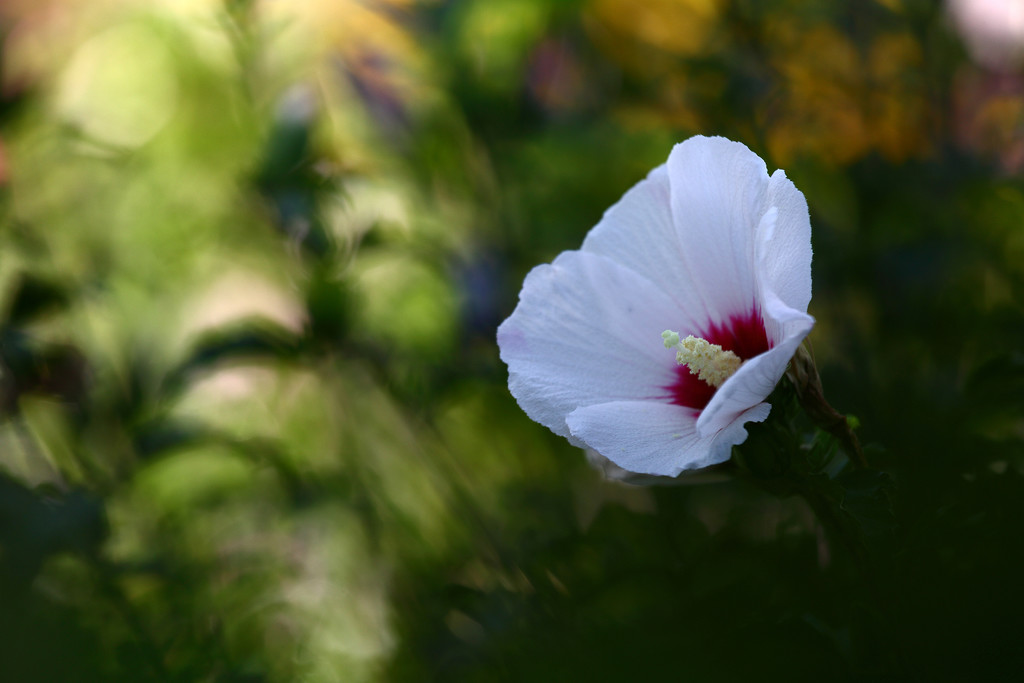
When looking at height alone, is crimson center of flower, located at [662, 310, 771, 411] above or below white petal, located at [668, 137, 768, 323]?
below

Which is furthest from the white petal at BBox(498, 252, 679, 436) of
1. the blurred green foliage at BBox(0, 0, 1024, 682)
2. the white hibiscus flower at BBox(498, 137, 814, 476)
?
the blurred green foliage at BBox(0, 0, 1024, 682)

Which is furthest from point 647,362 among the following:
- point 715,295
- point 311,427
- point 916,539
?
point 311,427

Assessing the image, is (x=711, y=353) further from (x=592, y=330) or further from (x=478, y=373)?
(x=478, y=373)

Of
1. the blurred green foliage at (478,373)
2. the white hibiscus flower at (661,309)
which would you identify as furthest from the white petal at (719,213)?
the blurred green foliage at (478,373)

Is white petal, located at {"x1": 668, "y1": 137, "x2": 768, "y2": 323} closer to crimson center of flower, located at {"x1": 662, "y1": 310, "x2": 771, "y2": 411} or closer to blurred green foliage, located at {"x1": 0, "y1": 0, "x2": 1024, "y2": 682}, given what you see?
crimson center of flower, located at {"x1": 662, "y1": 310, "x2": 771, "y2": 411}

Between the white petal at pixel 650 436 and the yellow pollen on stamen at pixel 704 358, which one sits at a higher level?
the yellow pollen on stamen at pixel 704 358

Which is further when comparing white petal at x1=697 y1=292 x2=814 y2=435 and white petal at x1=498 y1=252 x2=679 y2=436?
white petal at x1=498 y1=252 x2=679 y2=436

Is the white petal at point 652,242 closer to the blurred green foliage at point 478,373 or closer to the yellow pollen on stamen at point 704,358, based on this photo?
the yellow pollen on stamen at point 704,358
